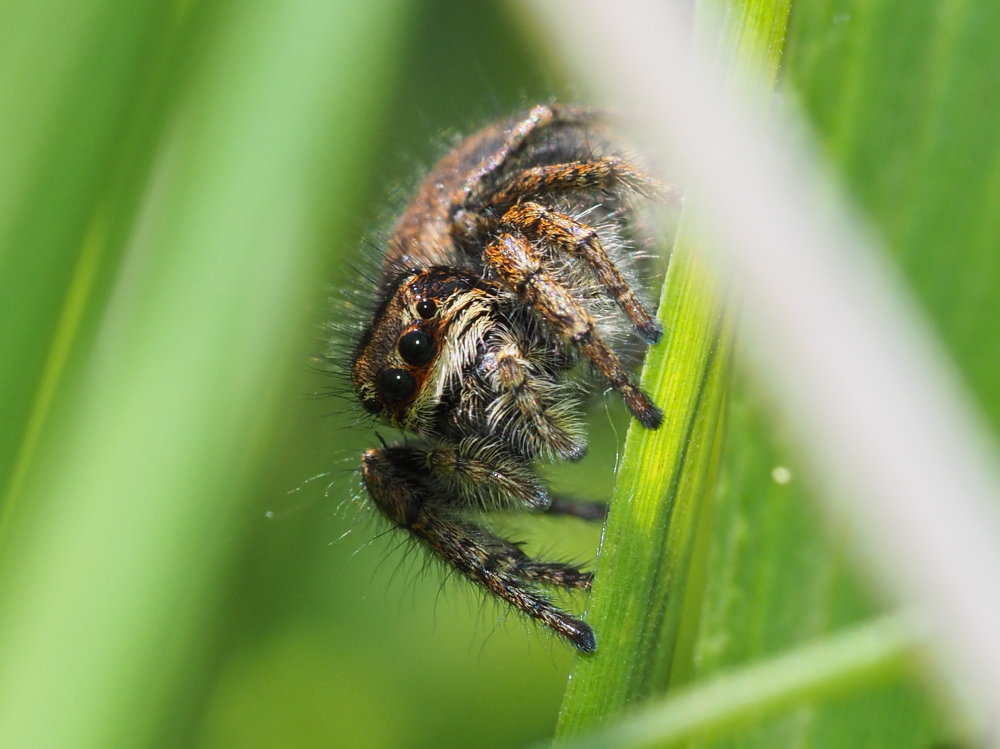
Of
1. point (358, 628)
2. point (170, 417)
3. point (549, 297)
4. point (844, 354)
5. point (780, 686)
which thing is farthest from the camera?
point (358, 628)

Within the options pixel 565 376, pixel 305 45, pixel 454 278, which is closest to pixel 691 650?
pixel 565 376


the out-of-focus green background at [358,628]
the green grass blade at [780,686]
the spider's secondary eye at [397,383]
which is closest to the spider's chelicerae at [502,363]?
the spider's secondary eye at [397,383]

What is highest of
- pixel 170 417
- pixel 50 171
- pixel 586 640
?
pixel 50 171

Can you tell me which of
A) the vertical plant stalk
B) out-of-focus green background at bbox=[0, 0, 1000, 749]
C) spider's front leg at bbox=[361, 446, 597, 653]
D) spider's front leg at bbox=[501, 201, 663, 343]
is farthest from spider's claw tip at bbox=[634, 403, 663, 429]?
spider's front leg at bbox=[361, 446, 597, 653]

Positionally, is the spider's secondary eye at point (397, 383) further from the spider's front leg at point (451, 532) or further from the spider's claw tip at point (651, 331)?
the spider's claw tip at point (651, 331)

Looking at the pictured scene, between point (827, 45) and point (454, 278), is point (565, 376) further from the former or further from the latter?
point (827, 45)

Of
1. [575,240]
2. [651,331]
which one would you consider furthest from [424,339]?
[651,331]

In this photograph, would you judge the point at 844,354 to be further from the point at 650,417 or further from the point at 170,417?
the point at 170,417
